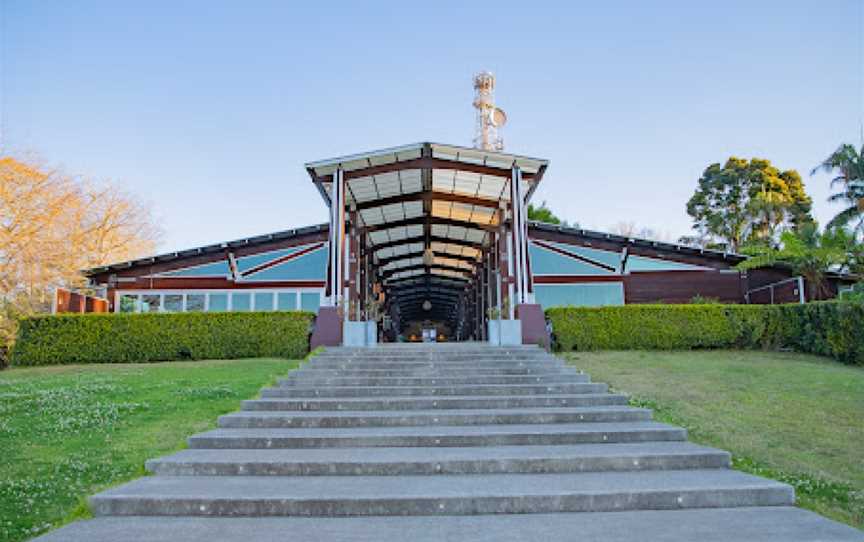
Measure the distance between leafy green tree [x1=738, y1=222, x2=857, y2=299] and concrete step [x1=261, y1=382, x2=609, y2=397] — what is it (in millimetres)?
9462

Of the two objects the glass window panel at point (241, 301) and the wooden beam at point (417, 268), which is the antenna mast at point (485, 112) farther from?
the glass window panel at point (241, 301)

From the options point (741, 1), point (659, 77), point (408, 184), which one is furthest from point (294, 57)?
point (741, 1)

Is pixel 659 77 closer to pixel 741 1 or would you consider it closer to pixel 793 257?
pixel 741 1

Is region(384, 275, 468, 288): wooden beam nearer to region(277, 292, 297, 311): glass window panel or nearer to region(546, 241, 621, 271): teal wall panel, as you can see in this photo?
region(277, 292, 297, 311): glass window panel

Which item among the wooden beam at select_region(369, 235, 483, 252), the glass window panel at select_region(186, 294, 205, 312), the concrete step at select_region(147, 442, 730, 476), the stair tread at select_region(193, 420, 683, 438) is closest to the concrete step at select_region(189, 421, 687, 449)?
the stair tread at select_region(193, 420, 683, 438)

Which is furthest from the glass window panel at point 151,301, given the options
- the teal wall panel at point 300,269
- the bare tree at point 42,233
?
the bare tree at point 42,233

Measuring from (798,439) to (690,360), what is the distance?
567cm

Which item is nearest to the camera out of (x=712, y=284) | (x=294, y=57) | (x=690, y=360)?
(x=690, y=360)

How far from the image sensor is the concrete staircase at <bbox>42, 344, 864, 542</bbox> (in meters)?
4.46

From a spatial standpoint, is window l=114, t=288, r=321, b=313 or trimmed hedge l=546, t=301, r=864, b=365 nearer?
trimmed hedge l=546, t=301, r=864, b=365

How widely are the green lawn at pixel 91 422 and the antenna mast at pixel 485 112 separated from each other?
978 inches

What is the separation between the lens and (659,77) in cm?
1659

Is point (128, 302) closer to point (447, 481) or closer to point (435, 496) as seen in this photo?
point (447, 481)

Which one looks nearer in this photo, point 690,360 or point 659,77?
point 690,360
